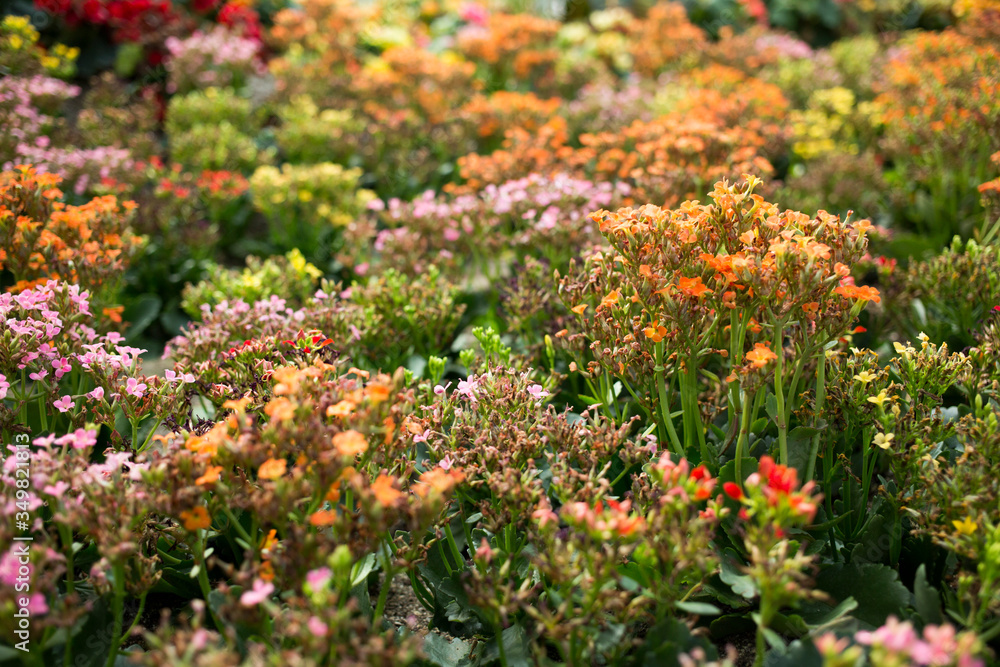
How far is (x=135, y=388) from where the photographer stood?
2.54 metres

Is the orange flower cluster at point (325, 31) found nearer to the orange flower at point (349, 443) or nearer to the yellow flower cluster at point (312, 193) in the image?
the yellow flower cluster at point (312, 193)

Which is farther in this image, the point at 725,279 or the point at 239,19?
the point at 239,19

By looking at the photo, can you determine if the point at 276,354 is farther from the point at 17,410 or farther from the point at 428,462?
the point at 17,410

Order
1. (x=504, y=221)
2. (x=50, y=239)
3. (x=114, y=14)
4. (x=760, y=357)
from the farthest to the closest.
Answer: (x=114, y=14) < (x=504, y=221) < (x=50, y=239) < (x=760, y=357)

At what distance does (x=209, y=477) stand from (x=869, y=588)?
2220mm

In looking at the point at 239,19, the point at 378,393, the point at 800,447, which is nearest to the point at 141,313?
the point at 378,393

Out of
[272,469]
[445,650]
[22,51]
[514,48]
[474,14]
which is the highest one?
[474,14]

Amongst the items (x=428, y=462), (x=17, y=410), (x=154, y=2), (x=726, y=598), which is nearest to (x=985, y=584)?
(x=726, y=598)

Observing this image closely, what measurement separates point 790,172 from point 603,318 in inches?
177

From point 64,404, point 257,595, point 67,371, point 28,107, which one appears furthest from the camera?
point 28,107

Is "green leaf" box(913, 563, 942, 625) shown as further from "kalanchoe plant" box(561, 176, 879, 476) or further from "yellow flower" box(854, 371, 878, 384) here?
"yellow flower" box(854, 371, 878, 384)

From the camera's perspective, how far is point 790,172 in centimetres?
625

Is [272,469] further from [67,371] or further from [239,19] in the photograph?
[239,19]

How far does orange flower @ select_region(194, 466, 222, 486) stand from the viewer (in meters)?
1.95
